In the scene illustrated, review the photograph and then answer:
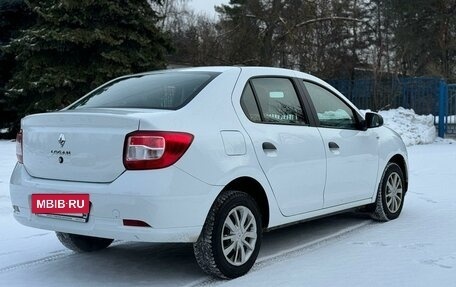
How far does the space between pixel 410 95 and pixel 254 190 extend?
603 inches

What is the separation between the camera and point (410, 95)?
1838 centimetres

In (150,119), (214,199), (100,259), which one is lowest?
(100,259)

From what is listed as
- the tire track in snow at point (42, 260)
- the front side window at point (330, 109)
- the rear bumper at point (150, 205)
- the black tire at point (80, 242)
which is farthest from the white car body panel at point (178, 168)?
the black tire at point (80, 242)

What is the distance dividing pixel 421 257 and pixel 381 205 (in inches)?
49.8

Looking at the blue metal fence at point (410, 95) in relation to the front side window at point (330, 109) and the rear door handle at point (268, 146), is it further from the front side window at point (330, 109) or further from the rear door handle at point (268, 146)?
the rear door handle at point (268, 146)

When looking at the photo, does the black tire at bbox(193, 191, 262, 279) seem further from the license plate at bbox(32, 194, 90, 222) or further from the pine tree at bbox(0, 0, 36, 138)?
the pine tree at bbox(0, 0, 36, 138)

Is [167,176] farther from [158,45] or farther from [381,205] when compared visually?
[158,45]

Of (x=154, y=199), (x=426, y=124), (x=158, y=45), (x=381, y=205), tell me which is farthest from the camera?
(x=158, y=45)

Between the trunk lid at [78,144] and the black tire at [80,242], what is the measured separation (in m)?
0.89

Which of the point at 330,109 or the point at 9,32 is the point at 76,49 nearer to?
the point at 9,32

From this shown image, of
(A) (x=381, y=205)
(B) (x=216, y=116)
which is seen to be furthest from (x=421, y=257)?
(B) (x=216, y=116)

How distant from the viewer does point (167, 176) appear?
3.60 m

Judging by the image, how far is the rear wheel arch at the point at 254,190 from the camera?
13.5ft

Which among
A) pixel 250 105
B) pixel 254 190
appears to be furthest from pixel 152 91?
pixel 254 190
